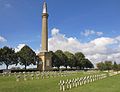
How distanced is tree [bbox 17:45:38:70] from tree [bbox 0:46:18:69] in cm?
454

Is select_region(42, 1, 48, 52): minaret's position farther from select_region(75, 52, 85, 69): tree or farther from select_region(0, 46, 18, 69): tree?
select_region(75, 52, 85, 69): tree

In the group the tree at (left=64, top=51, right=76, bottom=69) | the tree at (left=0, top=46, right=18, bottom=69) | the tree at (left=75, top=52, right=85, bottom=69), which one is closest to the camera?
the tree at (left=0, top=46, right=18, bottom=69)

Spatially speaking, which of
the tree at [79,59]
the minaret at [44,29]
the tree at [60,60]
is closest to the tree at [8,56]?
the minaret at [44,29]

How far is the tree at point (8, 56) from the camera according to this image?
100000 mm

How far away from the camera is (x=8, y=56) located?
10131cm

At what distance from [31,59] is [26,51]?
4186mm

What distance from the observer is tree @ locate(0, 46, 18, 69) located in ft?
328

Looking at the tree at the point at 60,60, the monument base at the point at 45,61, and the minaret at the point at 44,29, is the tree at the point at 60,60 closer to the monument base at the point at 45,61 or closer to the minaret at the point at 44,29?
the monument base at the point at 45,61

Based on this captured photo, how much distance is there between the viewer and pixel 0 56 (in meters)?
99.2

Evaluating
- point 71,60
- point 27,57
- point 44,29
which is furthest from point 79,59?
point 27,57

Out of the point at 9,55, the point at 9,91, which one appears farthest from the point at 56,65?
the point at 9,91

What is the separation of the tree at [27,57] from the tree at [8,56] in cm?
454

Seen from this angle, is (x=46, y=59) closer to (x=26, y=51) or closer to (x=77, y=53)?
(x=26, y=51)

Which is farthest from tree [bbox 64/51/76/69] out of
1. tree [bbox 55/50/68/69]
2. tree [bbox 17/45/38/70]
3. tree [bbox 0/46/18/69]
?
tree [bbox 0/46/18/69]
